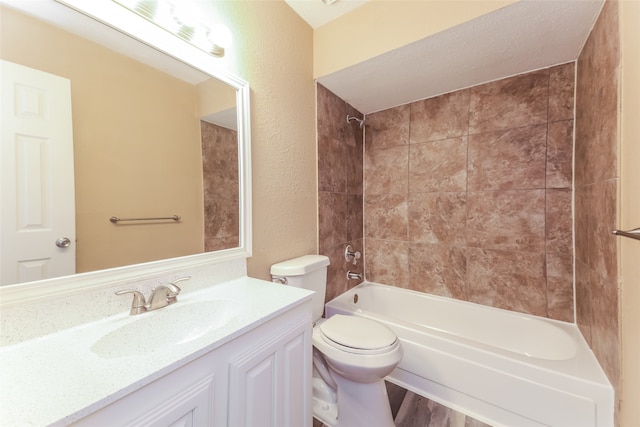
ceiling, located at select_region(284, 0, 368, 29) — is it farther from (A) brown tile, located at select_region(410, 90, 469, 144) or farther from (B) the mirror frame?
(A) brown tile, located at select_region(410, 90, 469, 144)

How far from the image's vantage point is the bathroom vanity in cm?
45

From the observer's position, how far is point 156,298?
0.87m

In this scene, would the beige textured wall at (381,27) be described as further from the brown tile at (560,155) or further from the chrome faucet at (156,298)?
the chrome faucet at (156,298)

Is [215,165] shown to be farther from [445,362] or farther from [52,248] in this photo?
[445,362]

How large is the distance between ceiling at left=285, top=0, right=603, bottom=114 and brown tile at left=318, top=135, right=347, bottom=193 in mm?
424

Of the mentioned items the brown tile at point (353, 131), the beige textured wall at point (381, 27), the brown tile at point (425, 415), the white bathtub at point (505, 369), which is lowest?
the brown tile at point (425, 415)

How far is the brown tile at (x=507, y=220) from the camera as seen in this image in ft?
5.28

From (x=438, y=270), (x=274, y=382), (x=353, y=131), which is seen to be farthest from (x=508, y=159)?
(x=274, y=382)

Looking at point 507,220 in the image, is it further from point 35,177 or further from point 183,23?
point 35,177

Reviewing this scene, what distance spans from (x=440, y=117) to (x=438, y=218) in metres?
0.83

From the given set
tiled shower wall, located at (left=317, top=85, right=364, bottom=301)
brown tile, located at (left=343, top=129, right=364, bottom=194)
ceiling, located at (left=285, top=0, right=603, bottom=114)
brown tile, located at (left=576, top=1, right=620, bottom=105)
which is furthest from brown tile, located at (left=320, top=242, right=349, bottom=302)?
brown tile, located at (left=576, top=1, right=620, bottom=105)

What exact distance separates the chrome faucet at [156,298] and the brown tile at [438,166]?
1.87 meters

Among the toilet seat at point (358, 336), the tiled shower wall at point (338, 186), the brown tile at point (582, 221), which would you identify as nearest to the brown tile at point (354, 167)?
the tiled shower wall at point (338, 186)

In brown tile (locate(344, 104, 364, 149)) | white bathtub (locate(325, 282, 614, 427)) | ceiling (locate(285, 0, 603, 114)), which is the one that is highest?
ceiling (locate(285, 0, 603, 114))
